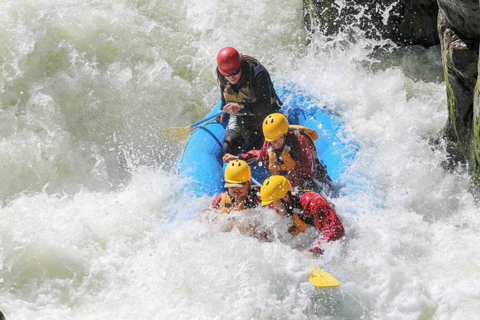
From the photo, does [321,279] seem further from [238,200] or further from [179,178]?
[179,178]

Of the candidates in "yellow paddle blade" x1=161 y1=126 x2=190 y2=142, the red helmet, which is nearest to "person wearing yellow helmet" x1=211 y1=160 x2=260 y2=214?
the red helmet

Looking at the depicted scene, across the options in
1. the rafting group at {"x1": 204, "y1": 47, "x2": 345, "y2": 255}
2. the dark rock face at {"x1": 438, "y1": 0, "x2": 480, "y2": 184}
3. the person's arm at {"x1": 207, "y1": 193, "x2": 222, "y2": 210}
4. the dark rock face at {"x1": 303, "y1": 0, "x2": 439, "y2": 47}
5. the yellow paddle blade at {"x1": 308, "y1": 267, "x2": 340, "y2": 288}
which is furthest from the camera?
the dark rock face at {"x1": 303, "y1": 0, "x2": 439, "y2": 47}

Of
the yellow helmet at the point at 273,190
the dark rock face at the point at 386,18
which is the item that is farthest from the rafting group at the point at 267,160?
the dark rock face at the point at 386,18

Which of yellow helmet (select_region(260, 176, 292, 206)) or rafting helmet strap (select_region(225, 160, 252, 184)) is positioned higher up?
rafting helmet strap (select_region(225, 160, 252, 184))

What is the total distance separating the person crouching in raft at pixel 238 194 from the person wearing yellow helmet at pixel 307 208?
204 millimetres

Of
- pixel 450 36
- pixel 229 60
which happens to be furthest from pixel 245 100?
pixel 450 36

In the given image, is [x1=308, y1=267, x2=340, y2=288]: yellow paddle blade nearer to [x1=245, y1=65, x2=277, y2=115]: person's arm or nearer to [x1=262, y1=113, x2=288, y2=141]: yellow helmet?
[x1=262, y1=113, x2=288, y2=141]: yellow helmet

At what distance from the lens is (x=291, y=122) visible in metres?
5.56

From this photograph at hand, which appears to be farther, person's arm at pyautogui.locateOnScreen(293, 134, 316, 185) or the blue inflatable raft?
the blue inflatable raft

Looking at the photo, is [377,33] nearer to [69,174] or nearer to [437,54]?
[437,54]

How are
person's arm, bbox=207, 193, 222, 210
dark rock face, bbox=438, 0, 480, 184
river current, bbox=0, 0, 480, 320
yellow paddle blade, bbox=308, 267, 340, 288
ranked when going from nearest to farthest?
yellow paddle blade, bbox=308, 267, 340, 288 → river current, bbox=0, 0, 480, 320 → dark rock face, bbox=438, 0, 480, 184 → person's arm, bbox=207, 193, 222, 210

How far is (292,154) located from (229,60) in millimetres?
1134

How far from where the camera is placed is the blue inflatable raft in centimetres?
487

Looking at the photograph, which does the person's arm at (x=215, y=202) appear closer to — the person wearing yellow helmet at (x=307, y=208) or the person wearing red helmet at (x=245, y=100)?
the person wearing yellow helmet at (x=307, y=208)
